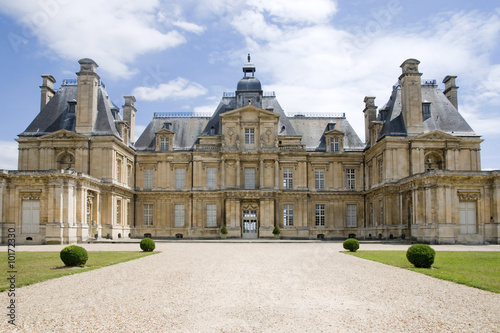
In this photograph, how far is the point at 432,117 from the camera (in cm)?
4003

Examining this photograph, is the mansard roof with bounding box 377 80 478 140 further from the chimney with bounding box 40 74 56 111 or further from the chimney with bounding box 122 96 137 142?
the chimney with bounding box 40 74 56 111

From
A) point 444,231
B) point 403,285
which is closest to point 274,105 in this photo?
point 444,231

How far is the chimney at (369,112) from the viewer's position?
45.4 m

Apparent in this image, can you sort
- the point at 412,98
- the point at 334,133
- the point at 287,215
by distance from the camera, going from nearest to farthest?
1. the point at 412,98
2. the point at 287,215
3. the point at 334,133

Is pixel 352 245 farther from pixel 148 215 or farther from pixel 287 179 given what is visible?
pixel 148 215

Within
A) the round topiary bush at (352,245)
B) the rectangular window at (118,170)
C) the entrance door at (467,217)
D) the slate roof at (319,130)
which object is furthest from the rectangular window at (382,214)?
the rectangular window at (118,170)

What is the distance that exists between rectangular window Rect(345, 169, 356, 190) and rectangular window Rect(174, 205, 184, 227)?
51.5ft

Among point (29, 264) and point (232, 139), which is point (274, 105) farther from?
point (29, 264)

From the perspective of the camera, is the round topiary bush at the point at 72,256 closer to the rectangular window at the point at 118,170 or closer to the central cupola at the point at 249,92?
the rectangular window at the point at 118,170

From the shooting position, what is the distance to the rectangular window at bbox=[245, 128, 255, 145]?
44.1 m

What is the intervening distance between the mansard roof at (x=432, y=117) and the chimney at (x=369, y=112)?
2.60 meters

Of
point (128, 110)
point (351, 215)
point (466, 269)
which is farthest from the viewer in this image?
point (128, 110)

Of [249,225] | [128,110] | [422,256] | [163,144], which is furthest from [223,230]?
[422,256]

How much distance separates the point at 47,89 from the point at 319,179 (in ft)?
84.8
